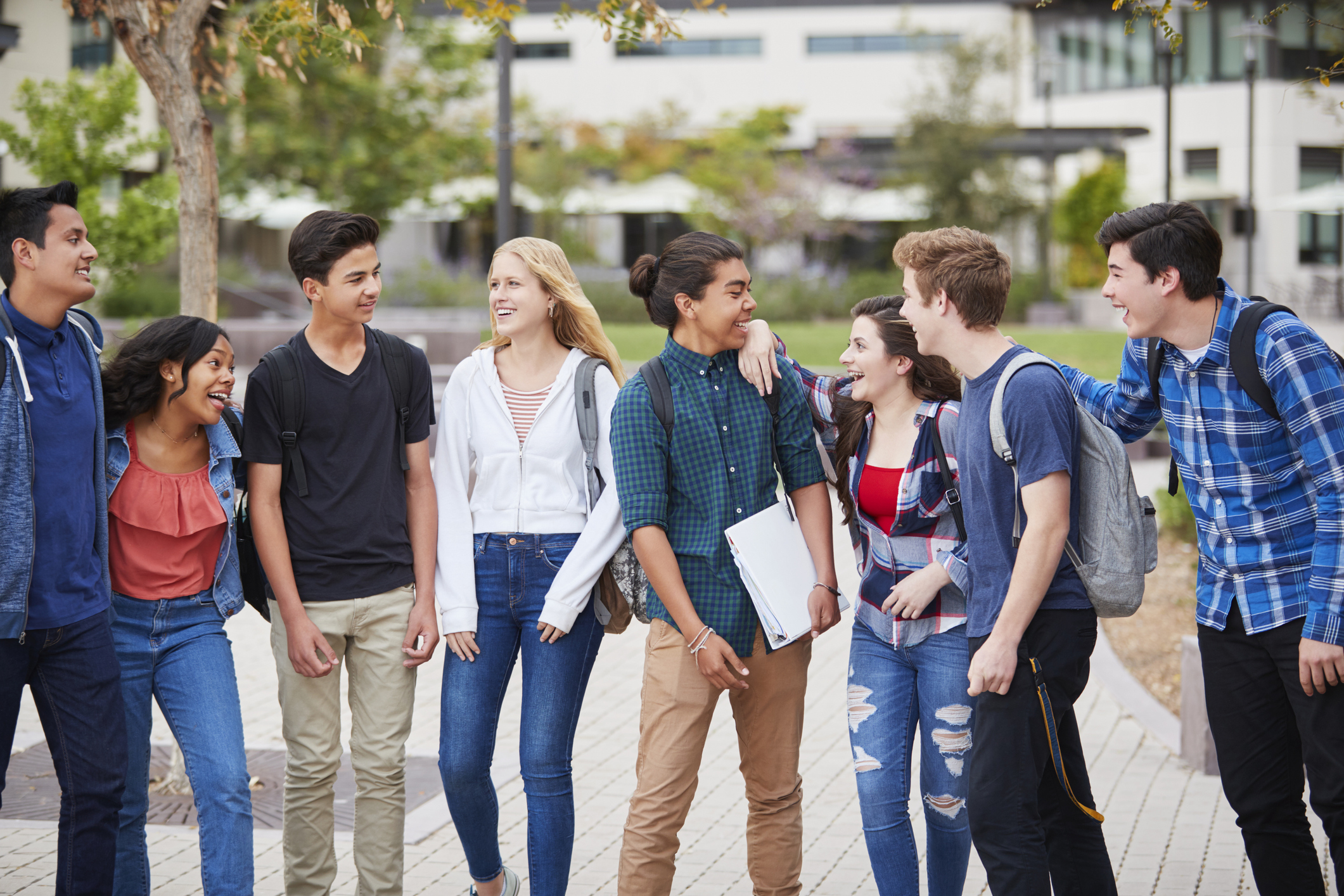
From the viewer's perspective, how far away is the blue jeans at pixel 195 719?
137 inches

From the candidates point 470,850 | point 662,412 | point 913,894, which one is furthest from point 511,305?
point 913,894

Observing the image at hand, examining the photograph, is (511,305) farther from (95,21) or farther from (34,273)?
(95,21)

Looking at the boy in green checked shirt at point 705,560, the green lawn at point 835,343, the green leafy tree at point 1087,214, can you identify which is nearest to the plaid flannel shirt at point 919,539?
the boy in green checked shirt at point 705,560

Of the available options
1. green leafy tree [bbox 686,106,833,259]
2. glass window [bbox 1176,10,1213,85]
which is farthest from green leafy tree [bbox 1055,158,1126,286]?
glass window [bbox 1176,10,1213,85]

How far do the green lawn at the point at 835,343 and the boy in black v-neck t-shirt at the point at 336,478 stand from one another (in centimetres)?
1018

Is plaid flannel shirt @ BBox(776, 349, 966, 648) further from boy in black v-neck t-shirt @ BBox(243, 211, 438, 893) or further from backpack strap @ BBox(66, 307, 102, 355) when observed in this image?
backpack strap @ BBox(66, 307, 102, 355)

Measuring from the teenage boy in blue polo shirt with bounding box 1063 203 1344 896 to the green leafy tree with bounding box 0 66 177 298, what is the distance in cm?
1017

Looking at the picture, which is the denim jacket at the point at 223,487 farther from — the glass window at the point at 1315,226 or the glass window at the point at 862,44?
the glass window at the point at 862,44

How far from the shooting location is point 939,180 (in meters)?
31.1

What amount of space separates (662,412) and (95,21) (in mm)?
3879

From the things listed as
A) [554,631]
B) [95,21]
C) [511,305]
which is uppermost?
[95,21]

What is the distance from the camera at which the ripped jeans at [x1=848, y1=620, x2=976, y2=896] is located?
350 cm

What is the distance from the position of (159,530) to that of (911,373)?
2.19 m

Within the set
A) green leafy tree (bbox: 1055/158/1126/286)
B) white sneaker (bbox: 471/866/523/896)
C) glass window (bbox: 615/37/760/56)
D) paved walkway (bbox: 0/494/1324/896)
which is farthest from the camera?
glass window (bbox: 615/37/760/56)
